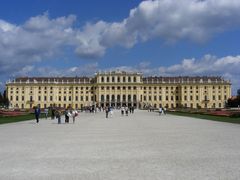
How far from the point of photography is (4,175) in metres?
7.72

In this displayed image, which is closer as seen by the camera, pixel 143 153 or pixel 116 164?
pixel 116 164

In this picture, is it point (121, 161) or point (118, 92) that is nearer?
point (121, 161)

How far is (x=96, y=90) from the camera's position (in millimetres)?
129625

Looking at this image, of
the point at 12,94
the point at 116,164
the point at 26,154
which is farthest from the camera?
the point at 12,94

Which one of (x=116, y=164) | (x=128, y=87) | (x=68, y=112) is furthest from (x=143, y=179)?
(x=128, y=87)

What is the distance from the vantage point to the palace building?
128m

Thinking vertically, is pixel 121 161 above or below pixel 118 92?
below

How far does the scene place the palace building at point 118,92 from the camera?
422ft

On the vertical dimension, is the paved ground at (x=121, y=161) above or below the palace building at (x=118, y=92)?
below

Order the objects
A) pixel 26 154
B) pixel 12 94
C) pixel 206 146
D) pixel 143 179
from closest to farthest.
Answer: pixel 143 179 < pixel 26 154 < pixel 206 146 < pixel 12 94

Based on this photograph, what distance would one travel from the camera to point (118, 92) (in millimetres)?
129875

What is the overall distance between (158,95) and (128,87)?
1140 centimetres

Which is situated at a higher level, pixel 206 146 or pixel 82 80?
pixel 82 80

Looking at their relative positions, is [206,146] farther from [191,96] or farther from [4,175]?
[191,96]
